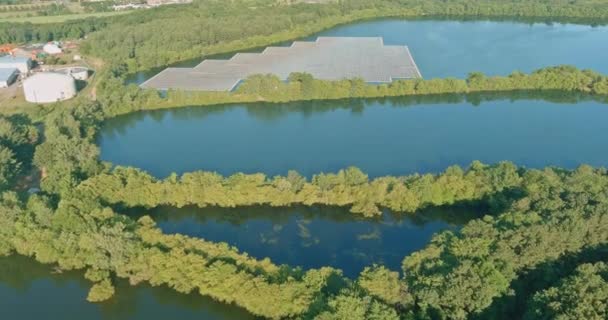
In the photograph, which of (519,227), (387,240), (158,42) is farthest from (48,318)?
(158,42)

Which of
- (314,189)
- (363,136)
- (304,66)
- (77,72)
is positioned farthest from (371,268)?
(77,72)

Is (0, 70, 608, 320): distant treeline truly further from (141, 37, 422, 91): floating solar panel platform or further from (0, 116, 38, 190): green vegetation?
(141, 37, 422, 91): floating solar panel platform

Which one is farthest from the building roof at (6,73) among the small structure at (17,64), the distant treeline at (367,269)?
the distant treeline at (367,269)

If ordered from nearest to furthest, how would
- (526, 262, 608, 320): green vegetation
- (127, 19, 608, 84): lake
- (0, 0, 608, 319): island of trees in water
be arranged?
1. (526, 262, 608, 320): green vegetation
2. (0, 0, 608, 319): island of trees in water
3. (127, 19, 608, 84): lake

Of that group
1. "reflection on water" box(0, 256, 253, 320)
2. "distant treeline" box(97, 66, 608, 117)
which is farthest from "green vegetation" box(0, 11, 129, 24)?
"reflection on water" box(0, 256, 253, 320)

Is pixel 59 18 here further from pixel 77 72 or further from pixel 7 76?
pixel 77 72

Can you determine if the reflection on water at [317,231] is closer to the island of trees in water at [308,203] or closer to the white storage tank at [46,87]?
the island of trees in water at [308,203]
